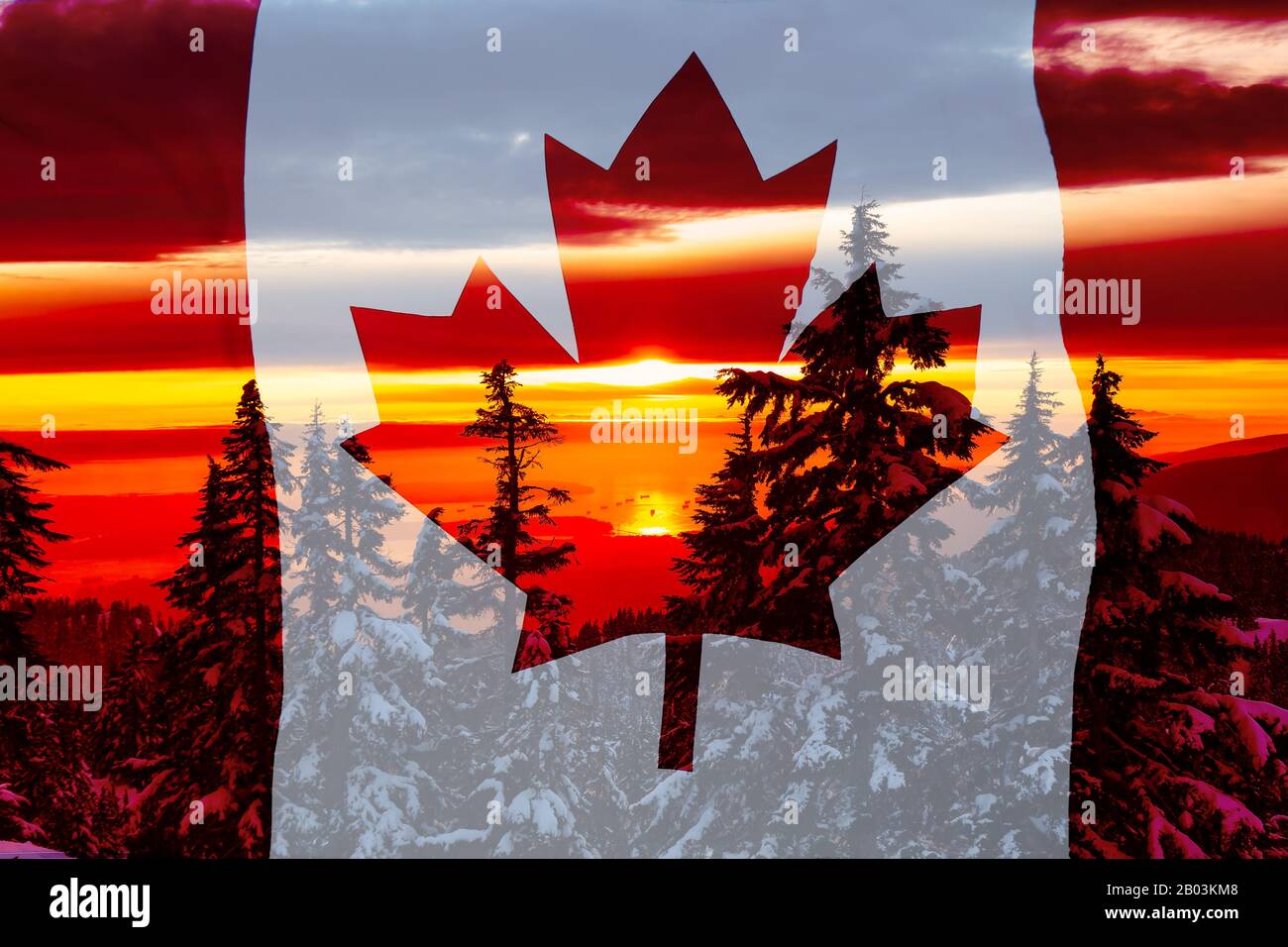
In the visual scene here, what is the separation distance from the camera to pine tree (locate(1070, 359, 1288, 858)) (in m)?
17.6

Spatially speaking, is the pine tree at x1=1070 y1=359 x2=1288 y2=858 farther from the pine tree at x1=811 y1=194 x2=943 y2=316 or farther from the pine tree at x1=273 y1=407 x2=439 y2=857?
the pine tree at x1=273 y1=407 x2=439 y2=857

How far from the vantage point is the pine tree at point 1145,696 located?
57.7 feet

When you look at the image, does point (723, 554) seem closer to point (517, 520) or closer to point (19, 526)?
point (517, 520)

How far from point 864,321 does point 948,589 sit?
4667 millimetres

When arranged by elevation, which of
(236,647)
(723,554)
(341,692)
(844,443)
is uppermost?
(844,443)

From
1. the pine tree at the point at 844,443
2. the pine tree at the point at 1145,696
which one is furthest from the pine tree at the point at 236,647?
the pine tree at the point at 1145,696

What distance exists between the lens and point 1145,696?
57.8 ft

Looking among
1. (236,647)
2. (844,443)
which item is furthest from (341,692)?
(844,443)

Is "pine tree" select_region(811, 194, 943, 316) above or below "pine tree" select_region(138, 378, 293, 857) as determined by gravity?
above

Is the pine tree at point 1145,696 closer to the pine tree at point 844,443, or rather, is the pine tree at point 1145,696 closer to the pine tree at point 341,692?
the pine tree at point 844,443

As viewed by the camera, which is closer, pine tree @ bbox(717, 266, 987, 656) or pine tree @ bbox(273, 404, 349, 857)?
pine tree @ bbox(717, 266, 987, 656)

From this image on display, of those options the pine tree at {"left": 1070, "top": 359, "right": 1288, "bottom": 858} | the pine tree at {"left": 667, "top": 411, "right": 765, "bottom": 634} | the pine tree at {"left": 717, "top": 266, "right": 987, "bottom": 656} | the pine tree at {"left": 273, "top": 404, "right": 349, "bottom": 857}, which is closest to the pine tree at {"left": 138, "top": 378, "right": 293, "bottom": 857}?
the pine tree at {"left": 273, "top": 404, "right": 349, "bottom": 857}

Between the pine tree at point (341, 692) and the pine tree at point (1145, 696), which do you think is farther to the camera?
the pine tree at point (341, 692)
